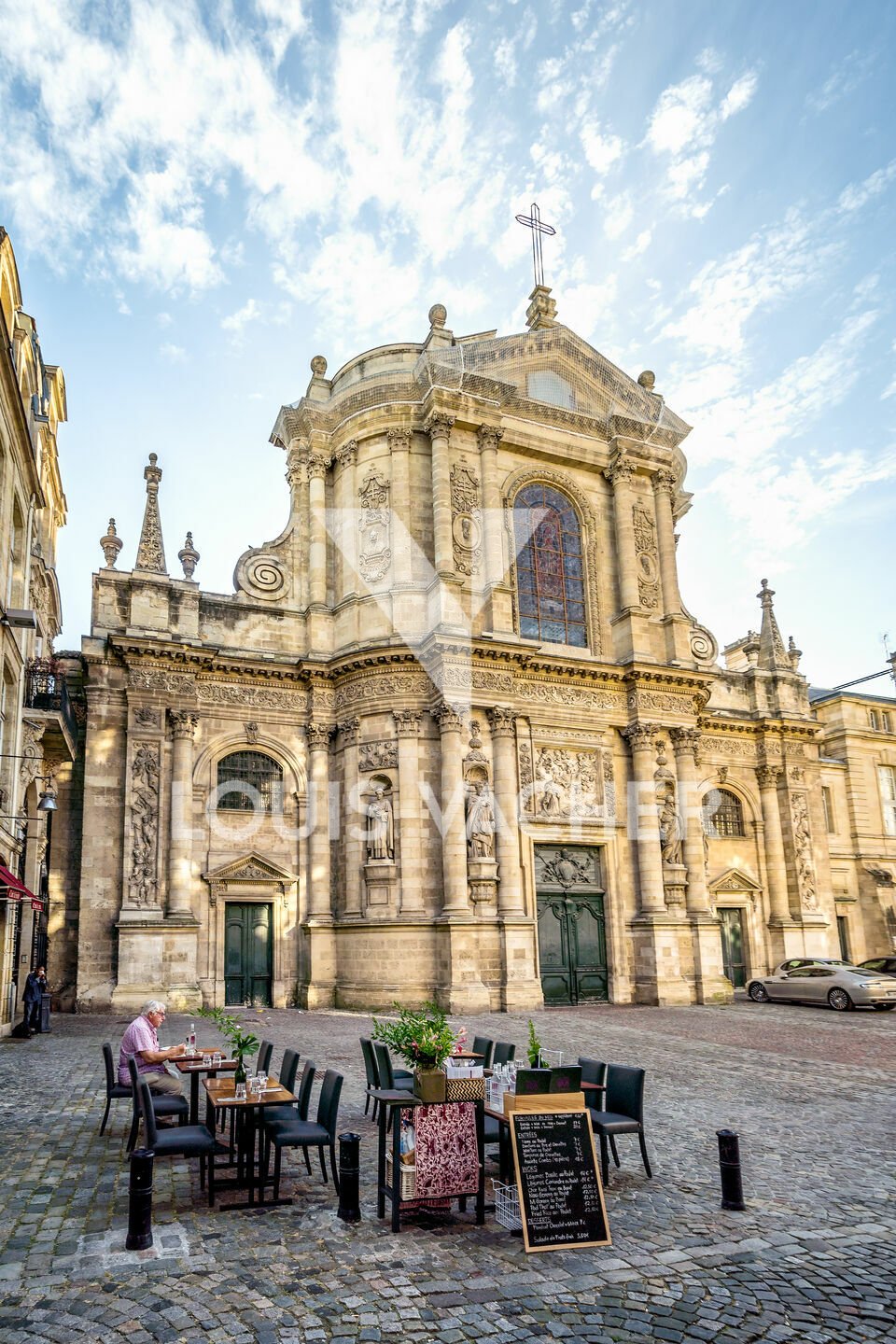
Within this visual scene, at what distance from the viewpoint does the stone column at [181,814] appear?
22703 millimetres

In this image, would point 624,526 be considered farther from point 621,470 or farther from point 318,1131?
point 318,1131

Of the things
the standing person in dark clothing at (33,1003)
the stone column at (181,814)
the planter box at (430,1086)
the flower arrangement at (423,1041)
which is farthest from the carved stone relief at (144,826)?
the planter box at (430,1086)

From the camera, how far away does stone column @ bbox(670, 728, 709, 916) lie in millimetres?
26812

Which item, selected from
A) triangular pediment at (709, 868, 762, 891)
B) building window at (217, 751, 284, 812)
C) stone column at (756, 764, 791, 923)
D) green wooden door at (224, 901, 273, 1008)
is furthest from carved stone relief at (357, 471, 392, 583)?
stone column at (756, 764, 791, 923)

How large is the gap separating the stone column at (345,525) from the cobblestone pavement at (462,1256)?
16937 mm

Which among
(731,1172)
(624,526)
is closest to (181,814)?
(624,526)

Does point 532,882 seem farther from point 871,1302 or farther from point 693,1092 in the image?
point 871,1302

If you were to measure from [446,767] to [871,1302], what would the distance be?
17993 mm

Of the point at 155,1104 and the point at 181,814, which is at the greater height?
the point at 181,814

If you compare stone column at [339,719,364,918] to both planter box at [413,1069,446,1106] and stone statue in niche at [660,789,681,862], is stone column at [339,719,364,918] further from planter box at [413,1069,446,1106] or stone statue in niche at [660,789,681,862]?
planter box at [413,1069,446,1106]

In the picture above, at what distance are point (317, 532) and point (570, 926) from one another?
12504mm

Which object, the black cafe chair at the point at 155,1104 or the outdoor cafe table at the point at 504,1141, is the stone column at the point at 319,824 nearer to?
the black cafe chair at the point at 155,1104

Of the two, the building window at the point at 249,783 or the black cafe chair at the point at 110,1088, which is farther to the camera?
the building window at the point at 249,783

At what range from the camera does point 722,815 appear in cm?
3105
